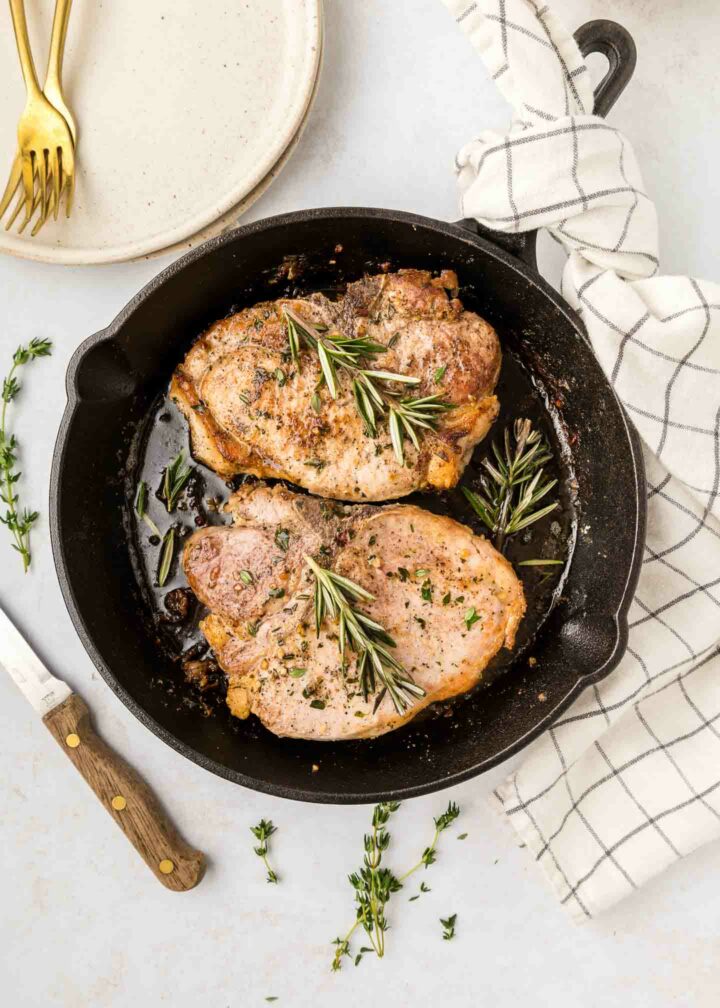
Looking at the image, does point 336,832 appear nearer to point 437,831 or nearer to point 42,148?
point 437,831

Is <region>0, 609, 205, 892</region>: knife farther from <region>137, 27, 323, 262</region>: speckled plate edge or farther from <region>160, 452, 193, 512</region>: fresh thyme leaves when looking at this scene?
<region>137, 27, 323, 262</region>: speckled plate edge

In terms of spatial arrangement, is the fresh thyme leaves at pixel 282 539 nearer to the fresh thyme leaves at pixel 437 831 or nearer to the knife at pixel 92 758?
the knife at pixel 92 758

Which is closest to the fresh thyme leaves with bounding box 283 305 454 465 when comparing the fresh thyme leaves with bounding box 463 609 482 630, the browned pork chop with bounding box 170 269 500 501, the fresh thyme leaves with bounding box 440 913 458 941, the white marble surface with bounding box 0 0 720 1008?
the browned pork chop with bounding box 170 269 500 501

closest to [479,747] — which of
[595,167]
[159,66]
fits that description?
Answer: [595,167]

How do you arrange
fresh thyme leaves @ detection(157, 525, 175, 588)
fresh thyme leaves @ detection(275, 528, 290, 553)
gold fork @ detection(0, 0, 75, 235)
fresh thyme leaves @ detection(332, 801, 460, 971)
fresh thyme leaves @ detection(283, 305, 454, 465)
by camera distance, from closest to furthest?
fresh thyme leaves @ detection(283, 305, 454, 465), fresh thyme leaves @ detection(275, 528, 290, 553), gold fork @ detection(0, 0, 75, 235), fresh thyme leaves @ detection(157, 525, 175, 588), fresh thyme leaves @ detection(332, 801, 460, 971)

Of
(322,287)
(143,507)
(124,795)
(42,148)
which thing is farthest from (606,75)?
(124,795)
